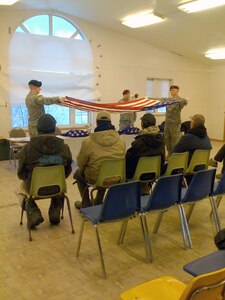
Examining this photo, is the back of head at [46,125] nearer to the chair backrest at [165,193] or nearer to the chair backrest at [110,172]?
the chair backrest at [110,172]

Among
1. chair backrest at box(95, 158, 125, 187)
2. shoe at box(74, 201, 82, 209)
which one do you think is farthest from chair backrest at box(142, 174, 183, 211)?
shoe at box(74, 201, 82, 209)

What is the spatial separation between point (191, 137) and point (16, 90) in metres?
4.37

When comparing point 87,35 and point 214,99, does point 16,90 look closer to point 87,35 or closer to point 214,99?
point 87,35

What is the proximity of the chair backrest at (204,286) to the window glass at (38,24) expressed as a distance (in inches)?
268

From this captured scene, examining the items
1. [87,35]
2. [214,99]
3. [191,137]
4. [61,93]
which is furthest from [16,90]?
[214,99]

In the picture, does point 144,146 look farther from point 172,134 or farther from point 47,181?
point 172,134

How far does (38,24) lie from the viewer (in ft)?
23.1

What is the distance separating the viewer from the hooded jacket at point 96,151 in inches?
126

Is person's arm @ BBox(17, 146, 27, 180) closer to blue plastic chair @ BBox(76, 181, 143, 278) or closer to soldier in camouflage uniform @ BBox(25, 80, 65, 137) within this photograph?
blue plastic chair @ BBox(76, 181, 143, 278)

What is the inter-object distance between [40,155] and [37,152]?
0.13ft

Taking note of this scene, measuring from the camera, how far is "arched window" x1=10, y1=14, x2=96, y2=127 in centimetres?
681

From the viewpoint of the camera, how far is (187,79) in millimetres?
9664

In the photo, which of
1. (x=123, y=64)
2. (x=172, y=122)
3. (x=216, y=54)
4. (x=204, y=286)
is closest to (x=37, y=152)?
(x=204, y=286)

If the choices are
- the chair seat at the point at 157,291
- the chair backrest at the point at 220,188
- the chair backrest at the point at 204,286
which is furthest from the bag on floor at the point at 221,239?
the chair backrest at the point at 220,188
